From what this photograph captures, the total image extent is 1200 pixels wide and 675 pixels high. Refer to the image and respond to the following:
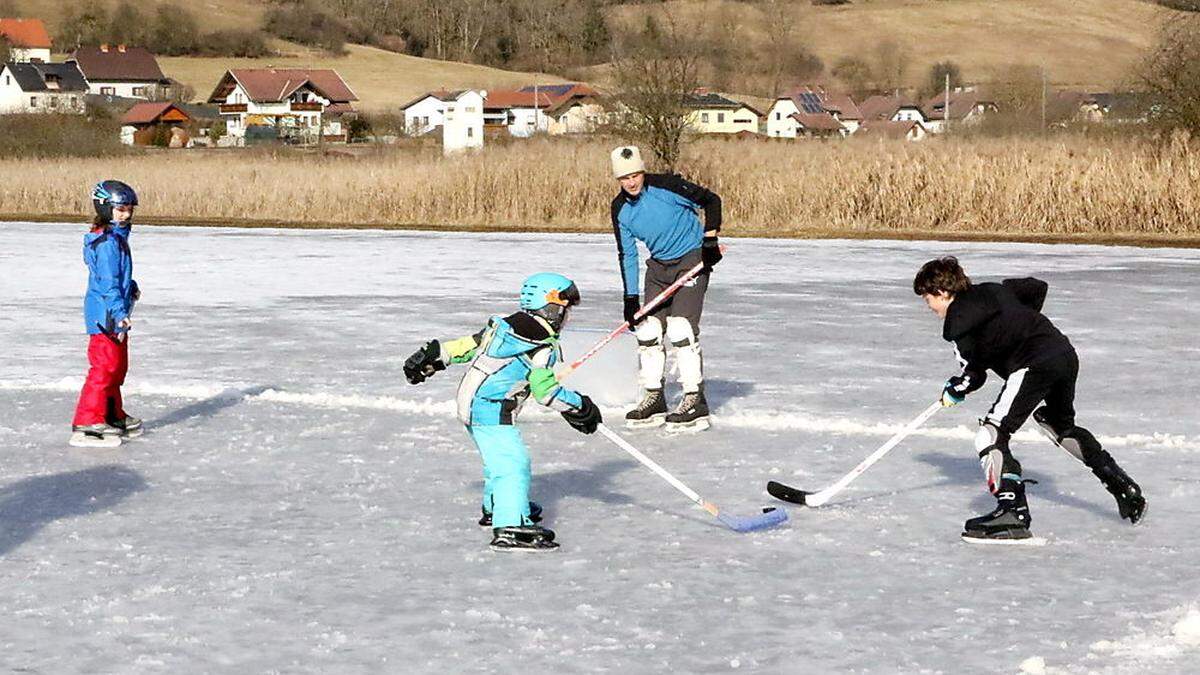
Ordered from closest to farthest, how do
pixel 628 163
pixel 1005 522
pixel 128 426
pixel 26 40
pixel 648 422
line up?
pixel 1005 522 < pixel 128 426 < pixel 628 163 < pixel 648 422 < pixel 26 40

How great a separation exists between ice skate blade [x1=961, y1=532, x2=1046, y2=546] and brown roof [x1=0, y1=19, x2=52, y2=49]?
141 meters

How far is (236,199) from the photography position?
26.9 metres

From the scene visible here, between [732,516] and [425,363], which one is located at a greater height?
[425,363]

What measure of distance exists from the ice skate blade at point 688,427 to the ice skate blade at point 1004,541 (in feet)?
8.45

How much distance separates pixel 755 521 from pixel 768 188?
58.7 ft

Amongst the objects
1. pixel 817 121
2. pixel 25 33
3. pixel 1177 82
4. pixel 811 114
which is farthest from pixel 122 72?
pixel 1177 82

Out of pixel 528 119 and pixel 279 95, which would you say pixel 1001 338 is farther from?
pixel 279 95

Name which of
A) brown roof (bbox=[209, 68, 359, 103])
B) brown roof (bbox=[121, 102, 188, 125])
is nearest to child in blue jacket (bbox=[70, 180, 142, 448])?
brown roof (bbox=[121, 102, 188, 125])

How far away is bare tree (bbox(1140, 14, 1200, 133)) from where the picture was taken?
23.8 meters

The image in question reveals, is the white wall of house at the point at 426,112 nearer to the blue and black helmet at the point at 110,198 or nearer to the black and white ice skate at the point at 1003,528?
the blue and black helmet at the point at 110,198

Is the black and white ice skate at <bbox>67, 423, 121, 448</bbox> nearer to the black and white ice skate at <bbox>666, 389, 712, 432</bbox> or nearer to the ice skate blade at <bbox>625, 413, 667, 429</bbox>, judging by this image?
the ice skate blade at <bbox>625, 413, 667, 429</bbox>

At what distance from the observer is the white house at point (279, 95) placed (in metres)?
106

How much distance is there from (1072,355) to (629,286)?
3.13m

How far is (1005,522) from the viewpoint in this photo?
5.90 meters
